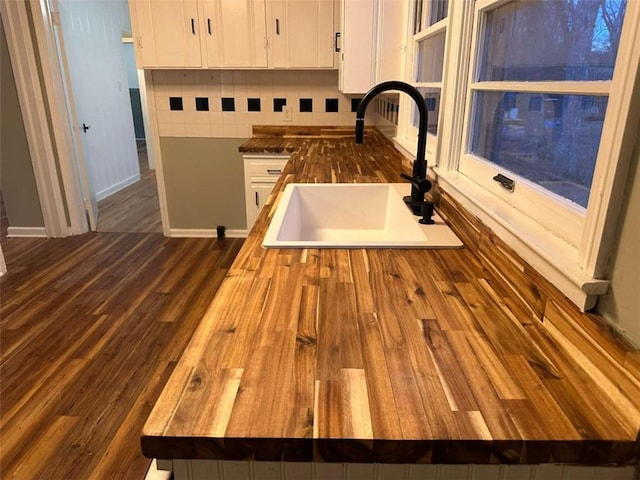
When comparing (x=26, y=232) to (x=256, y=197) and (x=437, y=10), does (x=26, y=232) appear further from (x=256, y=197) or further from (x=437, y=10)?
(x=437, y=10)

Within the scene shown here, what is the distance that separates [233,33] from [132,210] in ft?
7.67

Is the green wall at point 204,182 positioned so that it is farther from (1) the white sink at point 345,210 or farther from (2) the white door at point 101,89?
(1) the white sink at point 345,210

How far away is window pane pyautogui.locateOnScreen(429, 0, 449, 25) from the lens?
1879 millimetres

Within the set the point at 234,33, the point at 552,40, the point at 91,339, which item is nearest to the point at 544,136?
the point at 552,40

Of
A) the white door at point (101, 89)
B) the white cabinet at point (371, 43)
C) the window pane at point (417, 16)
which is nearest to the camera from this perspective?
the window pane at point (417, 16)

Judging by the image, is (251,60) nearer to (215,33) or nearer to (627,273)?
(215,33)

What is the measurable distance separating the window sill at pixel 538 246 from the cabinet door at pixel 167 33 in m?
2.81

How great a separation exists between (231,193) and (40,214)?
1659 millimetres

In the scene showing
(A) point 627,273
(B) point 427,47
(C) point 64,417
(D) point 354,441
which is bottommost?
(C) point 64,417

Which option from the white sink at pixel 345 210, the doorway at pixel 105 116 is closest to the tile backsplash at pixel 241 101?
the doorway at pixel 105 116

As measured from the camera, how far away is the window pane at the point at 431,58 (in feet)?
6.38

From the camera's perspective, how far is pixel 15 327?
97.7 inches

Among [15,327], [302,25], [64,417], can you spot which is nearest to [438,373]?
[64,417]

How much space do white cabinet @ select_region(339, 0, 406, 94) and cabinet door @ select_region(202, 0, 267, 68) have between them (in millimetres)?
800
